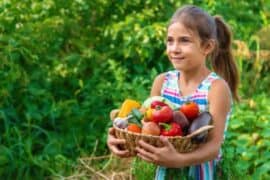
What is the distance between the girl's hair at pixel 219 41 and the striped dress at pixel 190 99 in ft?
0.57

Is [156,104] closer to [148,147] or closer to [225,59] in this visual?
[148,147]

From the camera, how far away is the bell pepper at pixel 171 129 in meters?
2.89

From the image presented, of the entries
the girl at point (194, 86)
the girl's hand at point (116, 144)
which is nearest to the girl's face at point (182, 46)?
the girl at point (194, 86)

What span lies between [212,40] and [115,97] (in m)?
2.33

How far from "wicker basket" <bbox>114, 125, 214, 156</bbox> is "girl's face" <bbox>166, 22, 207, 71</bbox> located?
0.31 m

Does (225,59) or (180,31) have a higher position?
(180,31)

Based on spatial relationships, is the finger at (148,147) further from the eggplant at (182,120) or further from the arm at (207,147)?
the eggplant at (182,120)

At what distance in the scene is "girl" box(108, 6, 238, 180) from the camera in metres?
2.94

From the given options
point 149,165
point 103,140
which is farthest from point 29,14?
point 149,165

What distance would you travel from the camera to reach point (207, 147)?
9.81ft

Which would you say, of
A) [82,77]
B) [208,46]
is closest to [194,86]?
[208,46]

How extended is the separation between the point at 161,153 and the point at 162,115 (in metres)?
0.14

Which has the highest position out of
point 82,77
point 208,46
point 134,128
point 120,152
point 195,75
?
point 208,46

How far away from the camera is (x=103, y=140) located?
5258 mm
